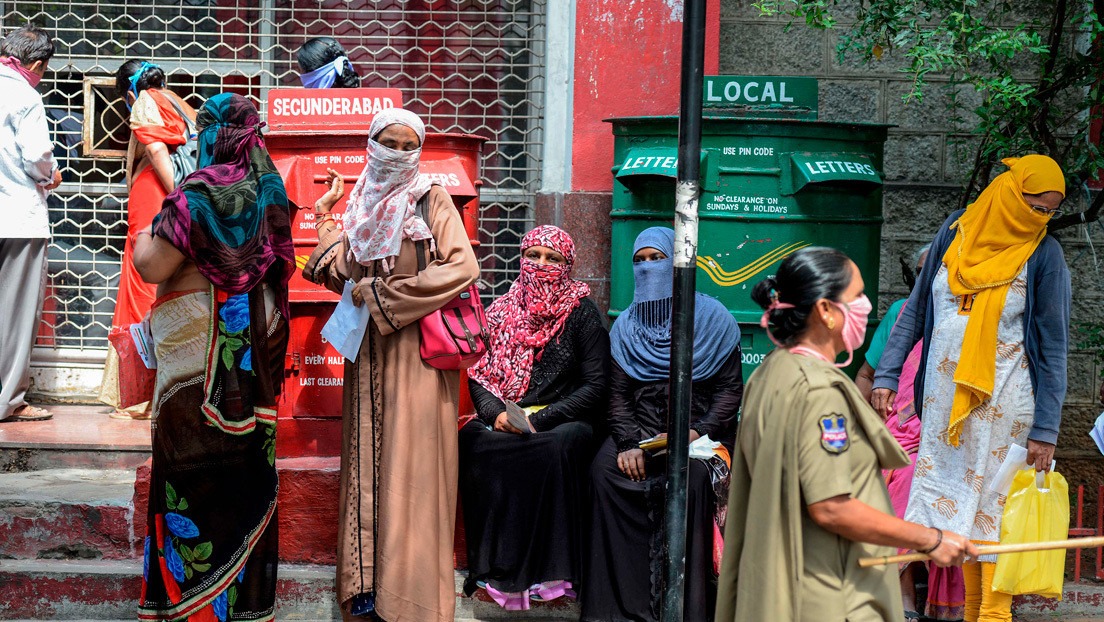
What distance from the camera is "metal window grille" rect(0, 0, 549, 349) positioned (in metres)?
6.43

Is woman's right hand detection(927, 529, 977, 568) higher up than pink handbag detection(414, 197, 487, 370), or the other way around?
pink handbag detection(414, 197, 487, 370)

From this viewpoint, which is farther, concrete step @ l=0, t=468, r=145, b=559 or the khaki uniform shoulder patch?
concrete step @ l=0, t=468, r=145, b=559

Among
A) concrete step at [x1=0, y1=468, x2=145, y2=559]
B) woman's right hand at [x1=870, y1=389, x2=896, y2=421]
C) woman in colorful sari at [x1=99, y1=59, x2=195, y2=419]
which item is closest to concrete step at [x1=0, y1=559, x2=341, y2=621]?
concrete step at [x1=0, y1=468, x2=145, y2=559]

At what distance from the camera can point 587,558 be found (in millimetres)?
4750

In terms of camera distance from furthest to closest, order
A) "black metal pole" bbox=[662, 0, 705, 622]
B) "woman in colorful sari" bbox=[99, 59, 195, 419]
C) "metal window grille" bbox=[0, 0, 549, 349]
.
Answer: "metal window grille" bbox=[0, 0, 549, 349] → "woman in colorful sari" bbox=[99, 59, 195, 419] → "black metal pole" bbox=[662, 0, 705, 622]

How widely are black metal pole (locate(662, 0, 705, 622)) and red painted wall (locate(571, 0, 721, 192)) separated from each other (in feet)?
8.41

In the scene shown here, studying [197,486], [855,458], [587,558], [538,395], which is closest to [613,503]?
[587,558]

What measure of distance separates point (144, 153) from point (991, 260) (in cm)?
404

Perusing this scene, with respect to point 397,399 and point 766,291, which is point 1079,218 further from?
point 397,399

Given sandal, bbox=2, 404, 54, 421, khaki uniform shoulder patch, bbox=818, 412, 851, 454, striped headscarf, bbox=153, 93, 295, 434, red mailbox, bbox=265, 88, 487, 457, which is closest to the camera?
khaki uniform shoulder patch, bbox=818, 412, 851, 454

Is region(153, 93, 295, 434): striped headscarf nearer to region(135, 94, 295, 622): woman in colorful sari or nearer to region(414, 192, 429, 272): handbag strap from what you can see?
region(135, 94, 295, 622): woman in colorful sari

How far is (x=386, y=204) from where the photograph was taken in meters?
4.36

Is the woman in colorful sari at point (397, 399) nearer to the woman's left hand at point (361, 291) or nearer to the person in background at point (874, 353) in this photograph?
the woman's left hand at point (361, 291)

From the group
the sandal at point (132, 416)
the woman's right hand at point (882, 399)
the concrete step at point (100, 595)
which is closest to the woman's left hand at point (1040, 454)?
the woman's right hand at point (882, 399)
